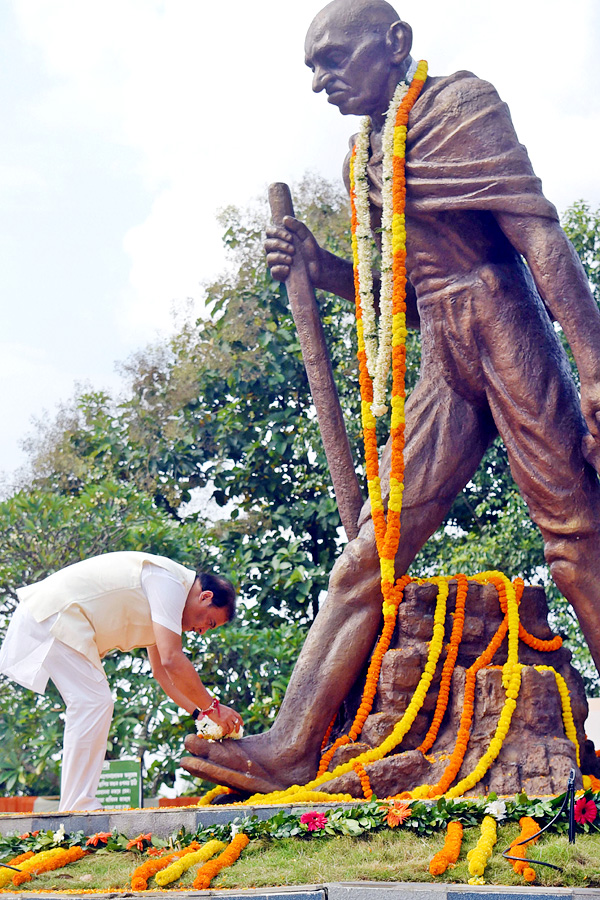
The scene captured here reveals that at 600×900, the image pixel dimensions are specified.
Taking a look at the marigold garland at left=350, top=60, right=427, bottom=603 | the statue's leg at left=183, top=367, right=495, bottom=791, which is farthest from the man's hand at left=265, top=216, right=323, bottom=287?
the statue's leg at left=183, top=367, right=495, bottom=791

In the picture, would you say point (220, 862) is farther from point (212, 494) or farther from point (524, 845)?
point (212, 494)

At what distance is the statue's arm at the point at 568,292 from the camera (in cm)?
461

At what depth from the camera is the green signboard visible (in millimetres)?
7602

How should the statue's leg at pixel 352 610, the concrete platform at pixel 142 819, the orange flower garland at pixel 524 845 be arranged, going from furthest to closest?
the statue's leg at pixel 352 610
the concrete platform at pixel 142 819
the orange flower garland at pixel 524 845

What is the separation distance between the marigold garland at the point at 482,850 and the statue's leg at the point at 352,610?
55.1 inches

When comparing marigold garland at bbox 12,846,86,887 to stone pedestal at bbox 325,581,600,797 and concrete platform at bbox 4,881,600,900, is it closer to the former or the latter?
concrete platform at bbox 4,881,600,900

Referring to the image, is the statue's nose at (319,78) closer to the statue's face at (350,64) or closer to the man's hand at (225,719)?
the statue's face at (350,64)

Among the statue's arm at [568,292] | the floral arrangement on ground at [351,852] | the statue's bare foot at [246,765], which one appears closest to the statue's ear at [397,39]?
the statue's arm at [568,292]

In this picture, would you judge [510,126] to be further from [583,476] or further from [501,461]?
[501,461]

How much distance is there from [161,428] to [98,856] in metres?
8.88

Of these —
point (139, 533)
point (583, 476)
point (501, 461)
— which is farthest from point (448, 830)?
point (501, 461)

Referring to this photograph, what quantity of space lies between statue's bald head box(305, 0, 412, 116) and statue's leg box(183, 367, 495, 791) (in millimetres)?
1505

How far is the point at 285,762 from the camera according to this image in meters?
4.70

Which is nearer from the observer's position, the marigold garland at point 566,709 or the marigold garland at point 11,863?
the marigold garland at point 11,863
